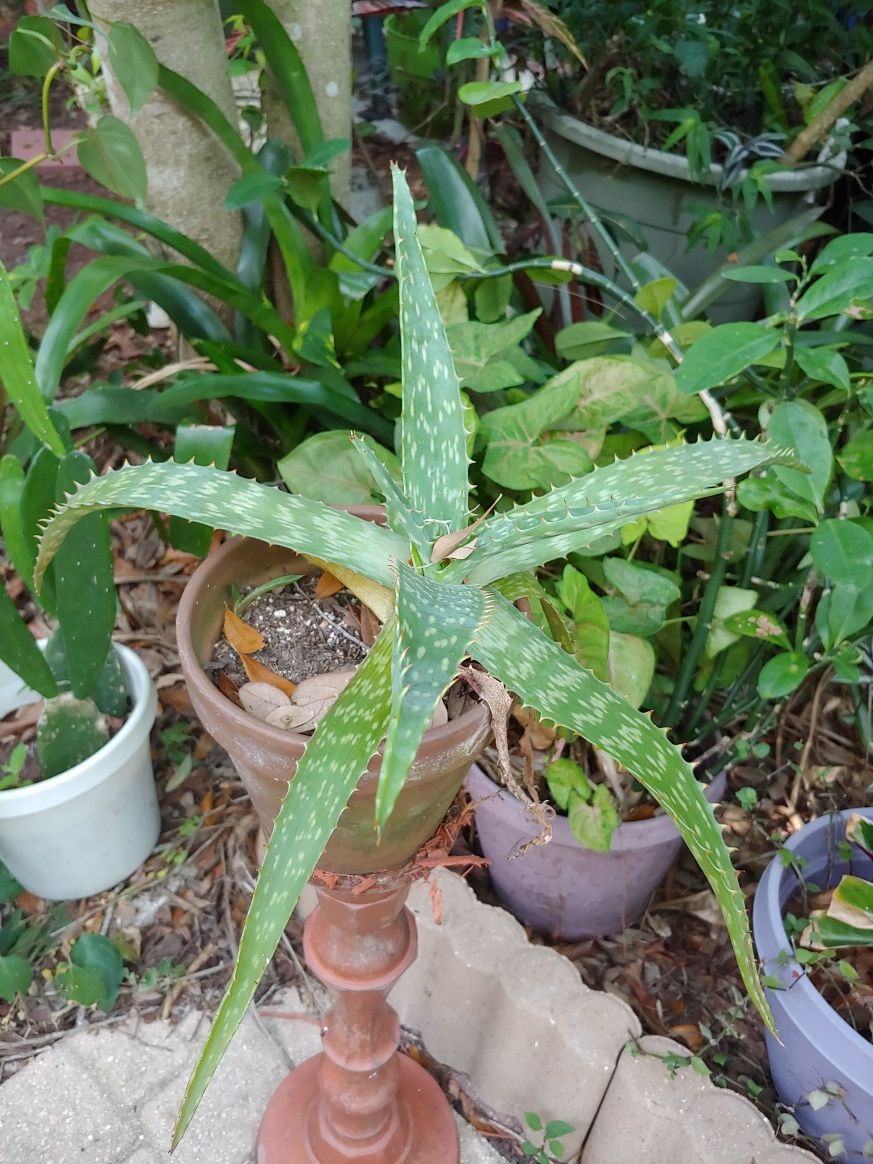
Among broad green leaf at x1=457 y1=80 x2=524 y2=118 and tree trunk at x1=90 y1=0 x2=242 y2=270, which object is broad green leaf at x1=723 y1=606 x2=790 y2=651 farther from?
tree trunk at x1=90 y1=0 x2=242 y2=270

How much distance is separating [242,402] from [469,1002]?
2.79ft

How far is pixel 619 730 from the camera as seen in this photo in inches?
Answer: 19.0

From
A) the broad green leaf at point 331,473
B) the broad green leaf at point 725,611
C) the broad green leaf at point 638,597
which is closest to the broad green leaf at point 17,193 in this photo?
the broad green leaf at point 331,473

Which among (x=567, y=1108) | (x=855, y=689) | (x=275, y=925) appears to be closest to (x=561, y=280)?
(x=855, y=689)

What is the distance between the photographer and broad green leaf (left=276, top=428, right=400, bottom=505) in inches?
35.0

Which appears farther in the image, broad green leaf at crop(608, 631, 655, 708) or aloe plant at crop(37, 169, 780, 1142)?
broad green leaf at crop(608, 631, 655, 708)

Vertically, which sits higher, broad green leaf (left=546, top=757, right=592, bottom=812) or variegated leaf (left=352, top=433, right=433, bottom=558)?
variegated leaf (left=352, top=433, right=433, bottom=558)

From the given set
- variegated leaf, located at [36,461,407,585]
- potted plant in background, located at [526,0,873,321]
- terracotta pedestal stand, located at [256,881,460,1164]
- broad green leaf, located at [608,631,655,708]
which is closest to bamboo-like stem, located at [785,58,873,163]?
potted plant in background, located at [526,0,873,321]

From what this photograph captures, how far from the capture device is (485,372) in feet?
2.98

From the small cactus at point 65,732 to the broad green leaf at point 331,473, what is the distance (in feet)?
1.41

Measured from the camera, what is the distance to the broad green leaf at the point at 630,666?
881mm

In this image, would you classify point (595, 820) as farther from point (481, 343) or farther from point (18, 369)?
point (18, 369)

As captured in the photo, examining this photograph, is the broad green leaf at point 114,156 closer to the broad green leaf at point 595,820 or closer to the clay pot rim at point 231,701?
the clay pot rim at point 231,701

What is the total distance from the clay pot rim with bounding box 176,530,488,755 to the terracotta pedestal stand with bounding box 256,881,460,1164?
0.62ft
